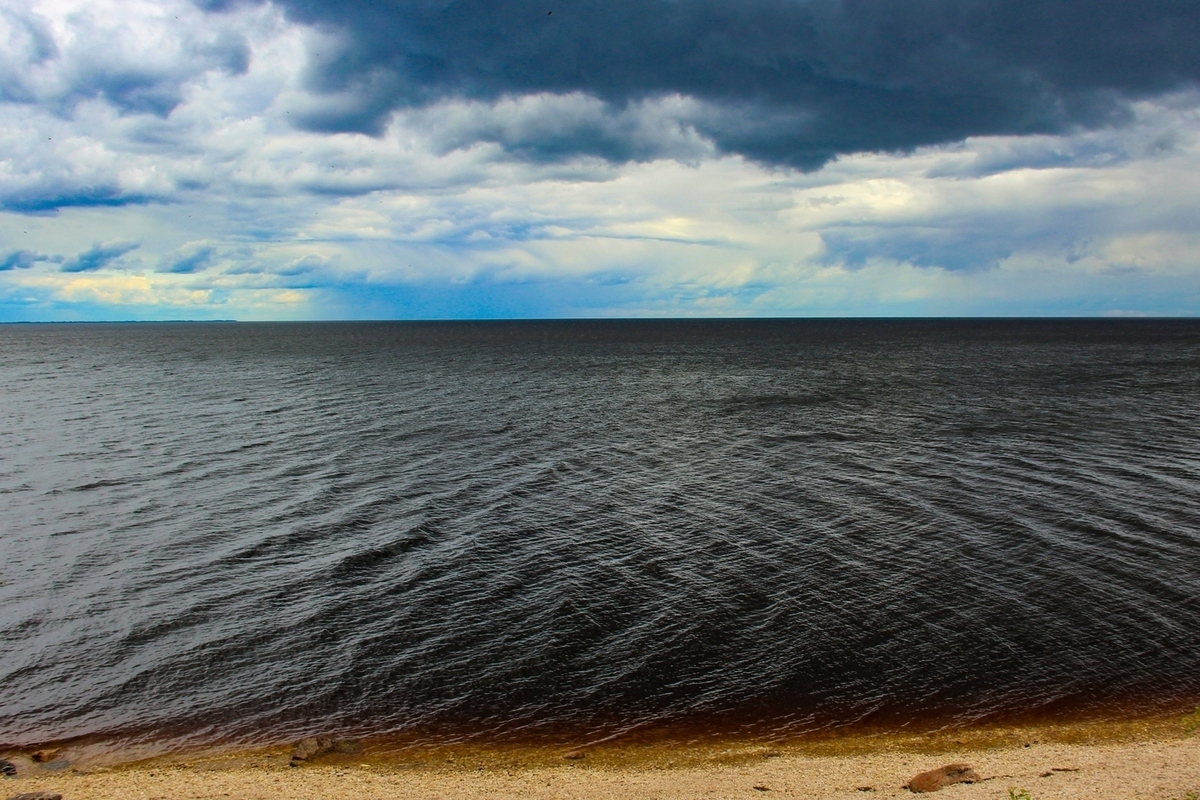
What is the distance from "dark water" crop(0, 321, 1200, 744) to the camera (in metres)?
19.8

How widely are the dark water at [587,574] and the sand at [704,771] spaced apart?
1.19m

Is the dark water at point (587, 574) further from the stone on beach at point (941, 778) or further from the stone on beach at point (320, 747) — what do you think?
the stone on beach at point (941, 778)

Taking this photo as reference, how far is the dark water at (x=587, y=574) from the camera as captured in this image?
19750 mm

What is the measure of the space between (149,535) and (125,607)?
8239mm

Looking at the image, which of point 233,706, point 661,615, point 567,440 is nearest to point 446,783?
point 233,706

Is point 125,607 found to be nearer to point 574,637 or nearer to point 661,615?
point 574,637

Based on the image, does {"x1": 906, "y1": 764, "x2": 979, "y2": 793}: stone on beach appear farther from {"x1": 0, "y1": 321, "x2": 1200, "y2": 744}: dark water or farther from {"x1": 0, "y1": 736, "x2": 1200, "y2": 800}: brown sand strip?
{"x1": 0, "y1": 321, "x2": 1200, "y2": 744}: dark water

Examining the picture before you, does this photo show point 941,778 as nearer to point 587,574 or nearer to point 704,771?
point 704,771

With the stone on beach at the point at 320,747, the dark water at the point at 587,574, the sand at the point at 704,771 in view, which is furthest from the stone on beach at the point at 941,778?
the stone on beach at the point at 320,747

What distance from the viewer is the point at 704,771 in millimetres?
16141

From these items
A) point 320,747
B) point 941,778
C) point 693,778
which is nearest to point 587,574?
point 320,747

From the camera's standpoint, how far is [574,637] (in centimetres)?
2288

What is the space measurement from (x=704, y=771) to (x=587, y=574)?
39.2 feet

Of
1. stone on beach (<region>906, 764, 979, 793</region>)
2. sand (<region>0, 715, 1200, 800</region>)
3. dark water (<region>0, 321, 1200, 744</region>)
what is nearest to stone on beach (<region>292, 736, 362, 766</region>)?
sand (<region>0, 715, 1200, 800</region>)
